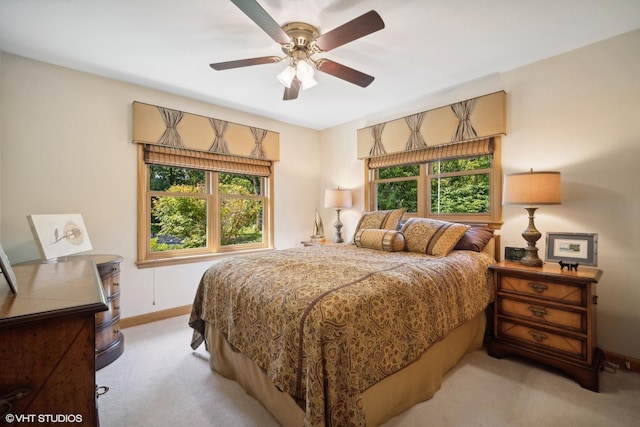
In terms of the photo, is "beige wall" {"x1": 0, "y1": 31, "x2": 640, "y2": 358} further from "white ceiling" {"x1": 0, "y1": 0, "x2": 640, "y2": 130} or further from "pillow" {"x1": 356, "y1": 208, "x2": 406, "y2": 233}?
"pillow" {"x1": 356, "y1": 208, "x2": 406, "y2": 233}

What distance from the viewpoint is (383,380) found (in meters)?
1.43

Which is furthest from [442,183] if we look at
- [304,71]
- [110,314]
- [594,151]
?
[110,314]

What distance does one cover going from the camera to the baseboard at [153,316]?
2840 mm

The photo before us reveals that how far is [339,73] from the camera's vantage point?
2.12 meters

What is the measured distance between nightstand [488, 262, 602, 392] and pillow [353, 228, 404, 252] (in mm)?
774

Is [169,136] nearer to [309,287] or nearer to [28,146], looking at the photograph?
[28,146]

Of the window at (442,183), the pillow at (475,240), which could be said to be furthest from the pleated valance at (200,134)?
the pillow at (475,240)

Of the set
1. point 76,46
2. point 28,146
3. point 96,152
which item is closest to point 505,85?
point 76,46

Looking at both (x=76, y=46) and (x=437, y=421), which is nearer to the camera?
(x=437, y=421)

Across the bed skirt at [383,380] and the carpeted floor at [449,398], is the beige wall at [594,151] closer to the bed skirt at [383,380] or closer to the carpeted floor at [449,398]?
the carpeted floor at [449,398]

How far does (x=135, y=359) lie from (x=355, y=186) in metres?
3.14

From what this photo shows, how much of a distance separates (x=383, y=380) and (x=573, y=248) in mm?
1857

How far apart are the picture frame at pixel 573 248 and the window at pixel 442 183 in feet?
1.89

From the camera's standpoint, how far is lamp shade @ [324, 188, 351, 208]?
153 inches
